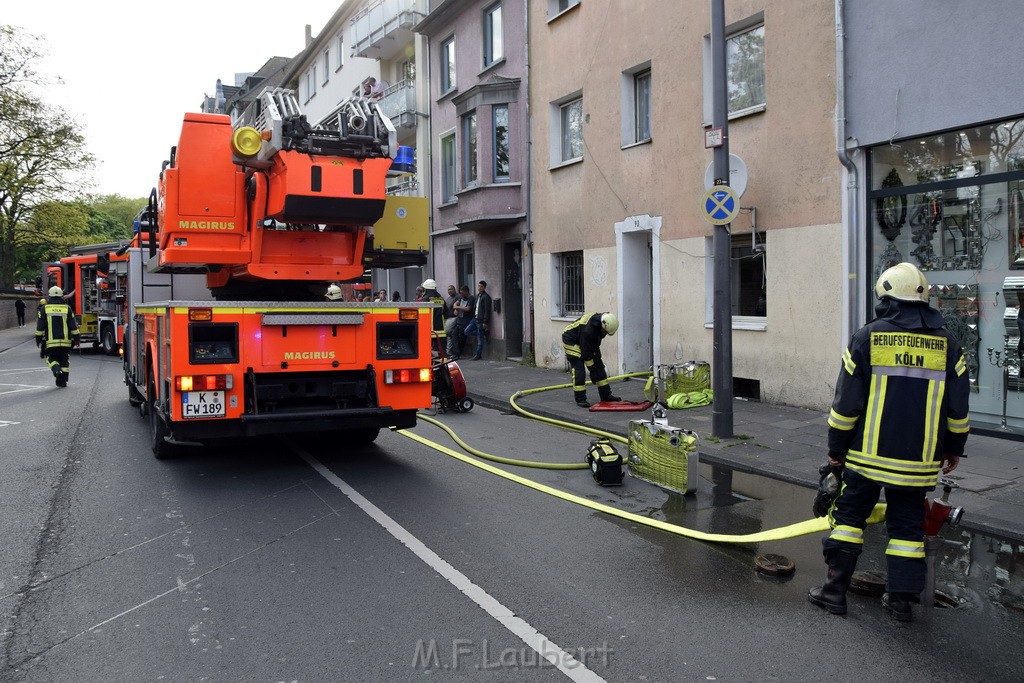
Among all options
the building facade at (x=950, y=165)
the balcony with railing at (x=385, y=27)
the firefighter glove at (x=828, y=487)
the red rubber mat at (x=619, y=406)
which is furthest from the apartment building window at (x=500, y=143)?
the firefighter glove at (x=828, y=487)

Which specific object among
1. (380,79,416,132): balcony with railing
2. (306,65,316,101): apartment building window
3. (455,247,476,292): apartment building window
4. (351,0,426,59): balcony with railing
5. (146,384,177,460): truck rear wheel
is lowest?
(146,384,177,460): truck rear wheel

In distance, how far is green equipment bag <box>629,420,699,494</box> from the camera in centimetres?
654

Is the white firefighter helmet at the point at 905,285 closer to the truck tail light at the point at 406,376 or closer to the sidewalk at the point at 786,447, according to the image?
the sidewalk at the point at 786,447

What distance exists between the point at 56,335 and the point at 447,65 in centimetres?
1174

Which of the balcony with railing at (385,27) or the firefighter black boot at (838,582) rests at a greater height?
the balcony with railing at (385,27)

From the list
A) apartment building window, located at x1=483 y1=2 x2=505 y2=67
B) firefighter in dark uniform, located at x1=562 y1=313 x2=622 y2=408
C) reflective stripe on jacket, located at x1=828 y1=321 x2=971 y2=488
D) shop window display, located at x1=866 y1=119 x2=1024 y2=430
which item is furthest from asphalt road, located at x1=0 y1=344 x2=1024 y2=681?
apartment building window, located at x1=483 y1=2 x2=505 y2=67

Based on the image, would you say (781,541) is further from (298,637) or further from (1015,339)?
(1015,339)

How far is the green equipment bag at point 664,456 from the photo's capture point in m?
6.54

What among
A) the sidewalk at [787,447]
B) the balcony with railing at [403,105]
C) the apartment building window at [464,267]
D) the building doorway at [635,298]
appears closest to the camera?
→ the sidewalk at [787,447]

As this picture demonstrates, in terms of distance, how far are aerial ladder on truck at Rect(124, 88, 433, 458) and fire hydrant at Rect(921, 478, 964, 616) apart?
14.7 feet

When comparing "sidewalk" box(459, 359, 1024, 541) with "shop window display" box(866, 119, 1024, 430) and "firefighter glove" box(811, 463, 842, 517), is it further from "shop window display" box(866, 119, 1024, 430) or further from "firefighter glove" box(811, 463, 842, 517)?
"firefighter glove" box(811, 463, 842, 517)

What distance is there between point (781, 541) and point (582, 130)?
1133 cm

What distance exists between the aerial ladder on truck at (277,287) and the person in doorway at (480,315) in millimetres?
10711

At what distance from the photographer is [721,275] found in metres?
8.73
